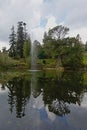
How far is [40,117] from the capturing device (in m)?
15.5

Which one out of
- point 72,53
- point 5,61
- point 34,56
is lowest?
point 5,61

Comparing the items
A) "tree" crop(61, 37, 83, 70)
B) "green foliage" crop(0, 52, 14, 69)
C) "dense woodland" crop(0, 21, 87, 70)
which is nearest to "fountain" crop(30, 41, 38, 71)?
"dense woodland" crop(0, 21, 87, 70)

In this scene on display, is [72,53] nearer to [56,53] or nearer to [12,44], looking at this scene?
[56,53]

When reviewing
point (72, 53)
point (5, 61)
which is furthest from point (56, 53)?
point (5, 61)

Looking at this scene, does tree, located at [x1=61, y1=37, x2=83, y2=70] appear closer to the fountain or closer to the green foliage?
the fountain

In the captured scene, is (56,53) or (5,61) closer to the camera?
(5,61)

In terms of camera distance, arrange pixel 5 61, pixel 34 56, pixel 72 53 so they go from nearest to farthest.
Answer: pixel 5 61 < pixel 72 53 < pixel 34 56

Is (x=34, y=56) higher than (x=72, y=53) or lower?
lower

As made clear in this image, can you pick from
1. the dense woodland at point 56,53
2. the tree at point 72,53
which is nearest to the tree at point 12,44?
the dense woodland at point 56,53

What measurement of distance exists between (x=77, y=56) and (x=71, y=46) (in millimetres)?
4714

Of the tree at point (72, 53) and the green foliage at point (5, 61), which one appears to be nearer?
the green foliage at point (5, 61)

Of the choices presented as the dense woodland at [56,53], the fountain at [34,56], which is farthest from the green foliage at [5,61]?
the fountain at [34,56]

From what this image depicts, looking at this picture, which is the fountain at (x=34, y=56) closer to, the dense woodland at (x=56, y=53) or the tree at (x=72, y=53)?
the dense woodland at (x=56, y=53)

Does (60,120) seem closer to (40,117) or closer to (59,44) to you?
(40,117)
